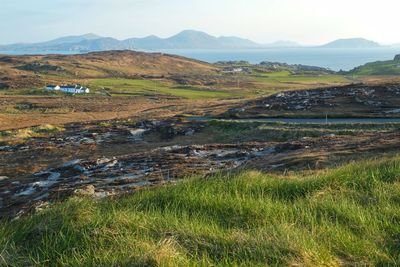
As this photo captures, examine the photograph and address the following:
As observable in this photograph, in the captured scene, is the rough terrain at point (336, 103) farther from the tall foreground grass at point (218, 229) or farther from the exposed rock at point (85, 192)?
the tall foreground grass at point (218, 229)

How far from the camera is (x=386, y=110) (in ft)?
178

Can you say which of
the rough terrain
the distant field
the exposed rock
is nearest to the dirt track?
the rough terrain

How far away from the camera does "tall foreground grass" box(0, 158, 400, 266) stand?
5.10 metres

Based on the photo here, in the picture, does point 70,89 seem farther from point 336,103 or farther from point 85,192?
point 85,192

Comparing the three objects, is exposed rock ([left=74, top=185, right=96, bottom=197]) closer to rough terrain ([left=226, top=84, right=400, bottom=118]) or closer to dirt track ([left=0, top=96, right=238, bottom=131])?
rough terrain ([left=226, top=84, right=400, bottom=118])

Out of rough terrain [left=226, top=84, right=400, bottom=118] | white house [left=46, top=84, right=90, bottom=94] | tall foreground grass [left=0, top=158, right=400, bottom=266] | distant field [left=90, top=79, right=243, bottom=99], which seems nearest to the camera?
tall foreground grass [left=0, top=158, right=400, bottom=266]

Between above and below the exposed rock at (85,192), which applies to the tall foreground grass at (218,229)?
above

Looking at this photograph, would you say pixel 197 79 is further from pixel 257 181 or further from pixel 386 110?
pixel 257 181

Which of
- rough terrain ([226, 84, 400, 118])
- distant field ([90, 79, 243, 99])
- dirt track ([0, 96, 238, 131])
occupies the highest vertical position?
rough terrain ([226, 84, 400, 118])

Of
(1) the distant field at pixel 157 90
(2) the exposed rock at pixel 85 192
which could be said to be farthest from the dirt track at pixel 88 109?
(2) the exposed rock at pixel 85 192

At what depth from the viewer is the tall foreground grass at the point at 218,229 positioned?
5.10 metres

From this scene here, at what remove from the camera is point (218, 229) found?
19.6ft

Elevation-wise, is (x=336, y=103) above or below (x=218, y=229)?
below

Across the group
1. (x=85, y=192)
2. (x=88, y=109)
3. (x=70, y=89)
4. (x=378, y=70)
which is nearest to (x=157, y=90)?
(x=70, y=89)
